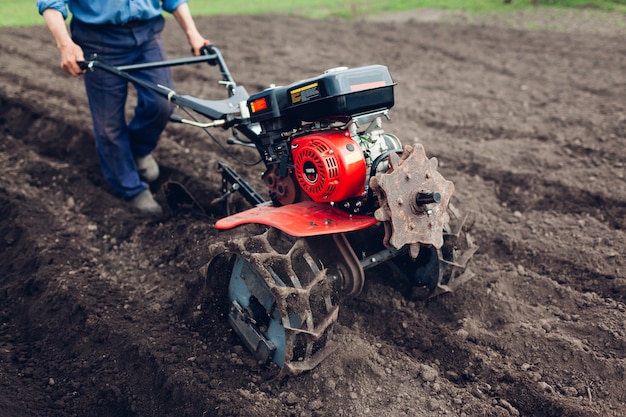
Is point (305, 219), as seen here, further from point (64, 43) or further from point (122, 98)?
point (122, 98)

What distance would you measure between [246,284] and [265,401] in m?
0.58

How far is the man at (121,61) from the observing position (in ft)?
12.8

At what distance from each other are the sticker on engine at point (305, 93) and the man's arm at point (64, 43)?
1628mm

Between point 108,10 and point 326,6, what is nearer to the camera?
point 108,10

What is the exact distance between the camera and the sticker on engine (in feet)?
9.09

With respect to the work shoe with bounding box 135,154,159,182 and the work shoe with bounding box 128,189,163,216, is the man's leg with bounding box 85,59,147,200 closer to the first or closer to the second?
the work shoe with bounding box 128,189,163,216

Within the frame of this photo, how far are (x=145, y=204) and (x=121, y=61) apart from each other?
1098mm

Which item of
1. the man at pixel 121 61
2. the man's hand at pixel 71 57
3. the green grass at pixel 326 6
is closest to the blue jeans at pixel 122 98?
the man at pixel 121 61

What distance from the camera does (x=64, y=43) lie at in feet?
11.9

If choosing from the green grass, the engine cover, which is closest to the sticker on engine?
the engine cover

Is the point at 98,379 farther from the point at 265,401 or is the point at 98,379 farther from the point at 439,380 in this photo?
the point at 439,380

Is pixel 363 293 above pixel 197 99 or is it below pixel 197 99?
below

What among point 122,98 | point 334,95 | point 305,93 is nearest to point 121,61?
point 122,98

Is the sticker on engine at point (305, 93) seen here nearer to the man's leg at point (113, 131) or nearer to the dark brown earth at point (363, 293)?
the dark brown earth at point (363, 293)
